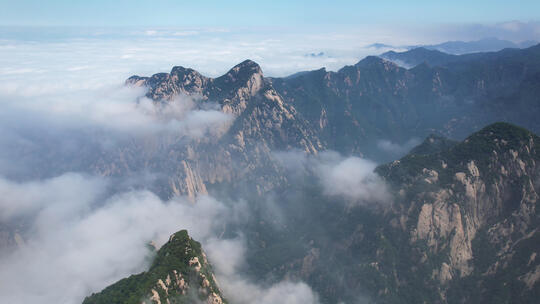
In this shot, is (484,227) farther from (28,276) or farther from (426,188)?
(28,276)

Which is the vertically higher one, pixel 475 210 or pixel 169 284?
pixel 169 284

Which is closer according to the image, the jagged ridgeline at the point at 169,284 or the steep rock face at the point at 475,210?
the jagged ridgeline at the point at 169,284

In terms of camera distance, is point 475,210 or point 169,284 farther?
point 475,210

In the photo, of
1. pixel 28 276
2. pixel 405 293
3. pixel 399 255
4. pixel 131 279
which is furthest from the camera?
pixel 28 276

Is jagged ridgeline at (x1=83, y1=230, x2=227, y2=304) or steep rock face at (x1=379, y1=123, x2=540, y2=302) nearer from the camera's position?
jagged ridgeline at (x1=83, y1=230, x2=227, y2=304)

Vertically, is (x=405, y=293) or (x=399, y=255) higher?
(x=399, y=255)

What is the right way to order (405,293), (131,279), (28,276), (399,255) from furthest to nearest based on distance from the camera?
(28,276)
(399,255)
(405,293)
(131,279)

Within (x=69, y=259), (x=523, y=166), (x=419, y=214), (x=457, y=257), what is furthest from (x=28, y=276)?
(x=523, y=166)

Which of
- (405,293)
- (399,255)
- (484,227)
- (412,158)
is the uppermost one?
(412,158)
